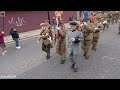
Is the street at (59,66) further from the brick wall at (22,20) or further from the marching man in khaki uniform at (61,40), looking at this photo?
the brick wall at (22,20)

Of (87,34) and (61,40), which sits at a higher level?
(87,34)

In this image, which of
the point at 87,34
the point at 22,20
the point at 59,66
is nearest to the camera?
the point at 59,66

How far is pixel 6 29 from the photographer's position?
13.9m

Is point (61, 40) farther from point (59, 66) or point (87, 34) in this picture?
point (87, 34)

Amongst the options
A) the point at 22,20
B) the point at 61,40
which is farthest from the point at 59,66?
the point at 22,20

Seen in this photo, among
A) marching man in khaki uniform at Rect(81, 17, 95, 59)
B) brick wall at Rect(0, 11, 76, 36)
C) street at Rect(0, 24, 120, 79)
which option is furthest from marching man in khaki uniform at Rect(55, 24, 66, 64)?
brick wall at Rect(0, 11, 76, 36)

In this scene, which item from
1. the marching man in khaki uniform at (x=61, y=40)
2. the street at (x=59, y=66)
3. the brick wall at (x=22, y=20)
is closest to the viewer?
the street at (x=59, y=66)

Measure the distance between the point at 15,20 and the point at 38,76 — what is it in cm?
1038

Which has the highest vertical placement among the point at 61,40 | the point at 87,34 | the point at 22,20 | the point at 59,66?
the point at 22,20

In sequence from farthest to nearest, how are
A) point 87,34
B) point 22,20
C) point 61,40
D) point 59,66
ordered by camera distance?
1. point 22,20
2. point 87,34
3. point 61,40
4. point 59,66

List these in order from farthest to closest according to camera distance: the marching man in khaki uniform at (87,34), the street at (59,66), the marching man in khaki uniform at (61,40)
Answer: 1. the marching man in khaki uniform at (87,34)
2. the marching man in khaki uniform at (61,40)
3. the street at (59,66)

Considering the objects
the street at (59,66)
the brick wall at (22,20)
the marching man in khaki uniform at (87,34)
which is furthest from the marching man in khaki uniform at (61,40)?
the brick wall at (22,20)

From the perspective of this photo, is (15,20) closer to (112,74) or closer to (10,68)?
(10,68)

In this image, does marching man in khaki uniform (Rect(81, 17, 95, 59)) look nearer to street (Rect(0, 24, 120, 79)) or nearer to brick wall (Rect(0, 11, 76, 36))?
street (Rect(0, 24, 120, 79))
